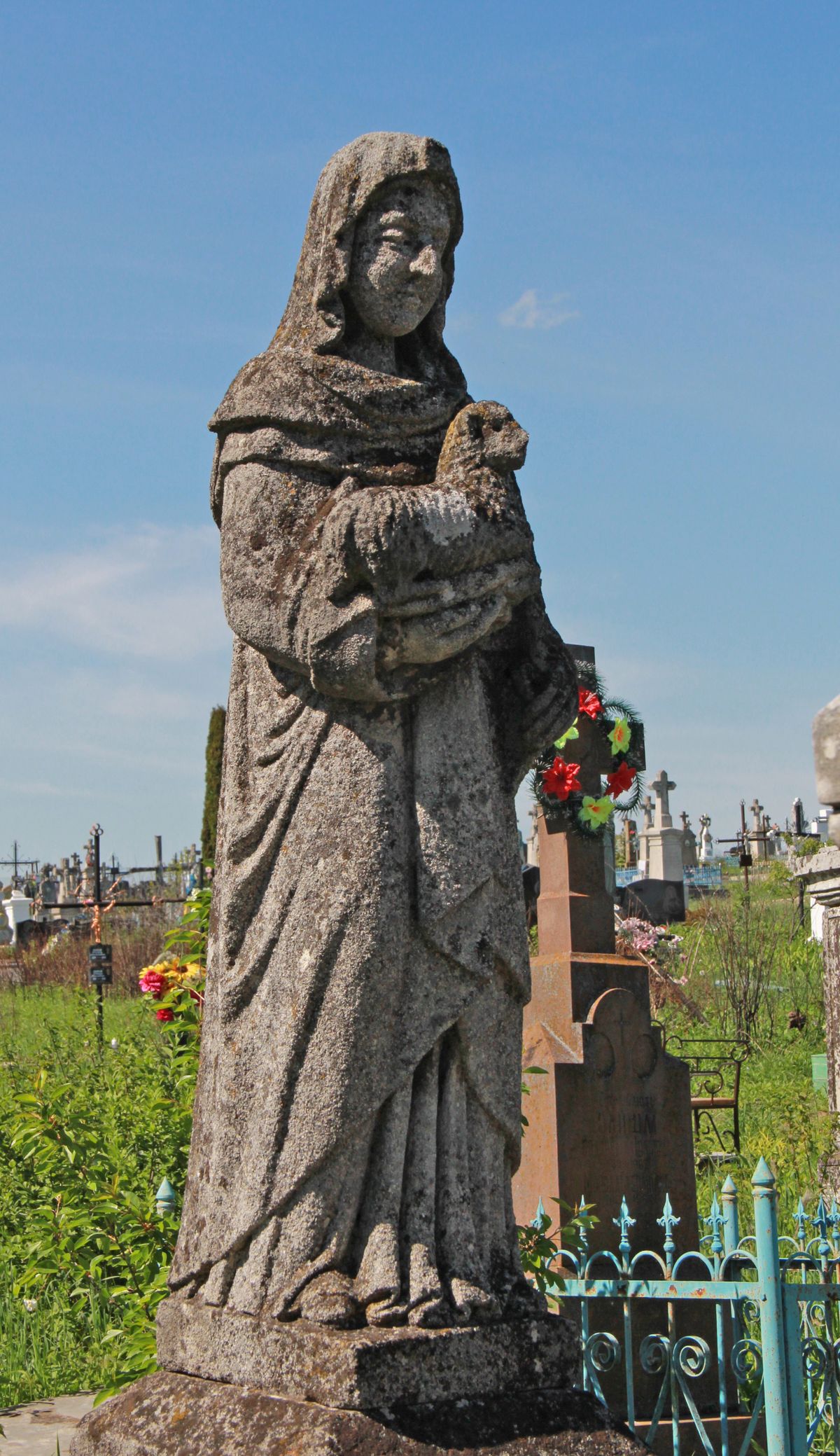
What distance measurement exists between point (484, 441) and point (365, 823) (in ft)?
2.98

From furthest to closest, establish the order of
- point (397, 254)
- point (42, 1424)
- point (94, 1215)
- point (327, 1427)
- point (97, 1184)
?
1. point (97, 1184)
2. point (94, 1215)
3. point (42, 1424)
4. point (397, 254)
5. point (327, 1427)

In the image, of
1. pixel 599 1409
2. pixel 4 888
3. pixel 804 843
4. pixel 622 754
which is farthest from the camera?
pixel 4 888

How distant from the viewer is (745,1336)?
5.90 m

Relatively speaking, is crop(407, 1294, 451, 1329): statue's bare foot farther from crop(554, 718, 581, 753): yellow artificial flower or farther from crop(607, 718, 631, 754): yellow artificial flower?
crop(607, 718, 631, 754): yellow artificial flower

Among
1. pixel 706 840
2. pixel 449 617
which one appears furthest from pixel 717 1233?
pixel 706 840

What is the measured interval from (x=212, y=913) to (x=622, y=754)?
4.92m

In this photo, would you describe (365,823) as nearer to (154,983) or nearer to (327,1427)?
(327,1427)

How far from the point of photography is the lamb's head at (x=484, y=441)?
339 cm

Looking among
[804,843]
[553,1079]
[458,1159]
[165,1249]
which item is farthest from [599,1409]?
[804,843]

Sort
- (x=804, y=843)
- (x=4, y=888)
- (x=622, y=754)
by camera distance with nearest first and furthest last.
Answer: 1. (x=622, y=754)
2. (x=804, y=843)
3. (x=4, y=888)

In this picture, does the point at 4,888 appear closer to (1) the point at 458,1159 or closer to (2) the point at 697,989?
(2) the point at 697,989

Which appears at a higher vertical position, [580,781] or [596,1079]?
[580,781]

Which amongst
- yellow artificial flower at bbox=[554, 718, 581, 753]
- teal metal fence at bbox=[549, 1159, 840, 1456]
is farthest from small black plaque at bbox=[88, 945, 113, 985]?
teal metal fence at bbox=[549, 1159, 840, 1456]

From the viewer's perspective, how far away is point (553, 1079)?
23.5 ft
